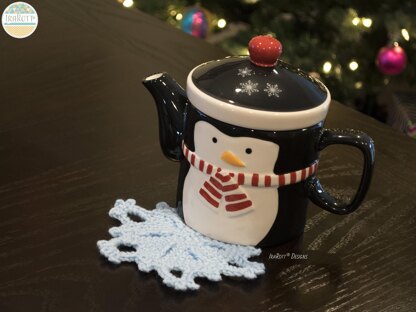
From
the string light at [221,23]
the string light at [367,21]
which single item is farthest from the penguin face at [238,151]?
the string light at [221,23]

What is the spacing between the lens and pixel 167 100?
667mm

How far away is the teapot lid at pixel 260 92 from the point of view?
573 mm

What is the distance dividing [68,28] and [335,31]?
1167mm

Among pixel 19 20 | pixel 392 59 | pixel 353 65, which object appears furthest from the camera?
pixel 353 65

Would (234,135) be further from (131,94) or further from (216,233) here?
(131,94)

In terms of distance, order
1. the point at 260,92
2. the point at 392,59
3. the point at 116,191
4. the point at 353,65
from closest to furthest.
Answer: the point at 260,92 < the point at 116,191 < the point at 392,59 < the point at 353,65

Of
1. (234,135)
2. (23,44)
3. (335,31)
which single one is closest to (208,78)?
(234,135)

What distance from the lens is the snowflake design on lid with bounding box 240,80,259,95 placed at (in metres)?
0.58

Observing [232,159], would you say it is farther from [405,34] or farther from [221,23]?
[221,23]

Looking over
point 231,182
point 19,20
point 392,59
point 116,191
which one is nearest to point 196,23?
point 392,59

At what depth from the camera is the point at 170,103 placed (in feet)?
2.19

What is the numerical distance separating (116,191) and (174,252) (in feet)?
0.43

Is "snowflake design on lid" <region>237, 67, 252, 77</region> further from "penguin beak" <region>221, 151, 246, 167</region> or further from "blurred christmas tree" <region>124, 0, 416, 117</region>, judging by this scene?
"blurred christmas tree" <region>124, 0, 416, 117</region>

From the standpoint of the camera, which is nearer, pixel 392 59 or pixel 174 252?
pixel 174 252
